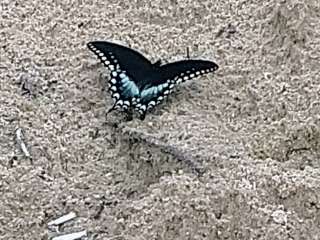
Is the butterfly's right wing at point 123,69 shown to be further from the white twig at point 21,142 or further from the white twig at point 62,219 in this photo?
the white twig at point 62,219

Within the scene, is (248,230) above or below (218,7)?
below

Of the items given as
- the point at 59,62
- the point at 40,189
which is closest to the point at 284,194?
the point at 40,189

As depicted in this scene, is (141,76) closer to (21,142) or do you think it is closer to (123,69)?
(123,69)

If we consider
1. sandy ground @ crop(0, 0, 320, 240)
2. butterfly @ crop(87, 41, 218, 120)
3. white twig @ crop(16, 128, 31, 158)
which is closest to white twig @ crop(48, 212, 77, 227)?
sandy ground @ crop(0, 0, 320, 240)

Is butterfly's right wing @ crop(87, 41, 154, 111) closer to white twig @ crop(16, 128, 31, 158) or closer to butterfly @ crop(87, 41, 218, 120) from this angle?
butterfly @ crop(87, 41, 218, 120)

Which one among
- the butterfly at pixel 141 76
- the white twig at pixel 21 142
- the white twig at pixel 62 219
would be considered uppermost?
the butterfly at pixel 141 76

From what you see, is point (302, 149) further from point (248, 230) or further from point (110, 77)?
point (110, 77)

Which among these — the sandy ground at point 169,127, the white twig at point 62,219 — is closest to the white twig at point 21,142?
the sandy ground at point 169,127
